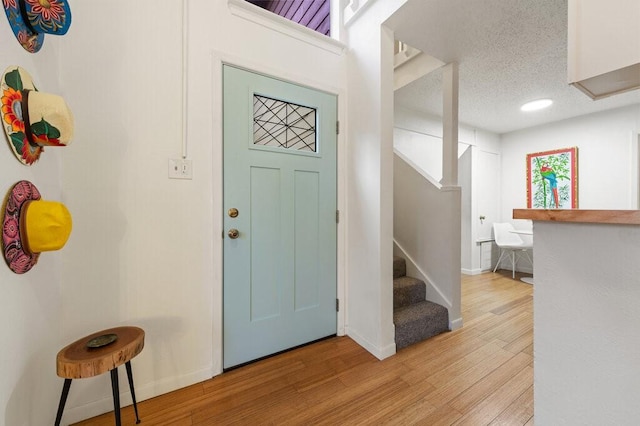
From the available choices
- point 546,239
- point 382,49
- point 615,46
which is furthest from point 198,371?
point 382,49

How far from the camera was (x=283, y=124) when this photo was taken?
188 cm

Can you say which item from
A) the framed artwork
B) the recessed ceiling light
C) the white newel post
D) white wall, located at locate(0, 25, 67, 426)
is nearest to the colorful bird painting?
the framed artwork

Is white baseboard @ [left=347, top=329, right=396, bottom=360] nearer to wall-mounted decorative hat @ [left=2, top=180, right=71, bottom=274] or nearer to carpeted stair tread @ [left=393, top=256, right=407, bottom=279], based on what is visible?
carpeted stair tread @ [left=393, top=256, right=407, bottom=279]

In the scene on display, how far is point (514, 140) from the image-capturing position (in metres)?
4.40

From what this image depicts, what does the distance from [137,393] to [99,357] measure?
0.63m

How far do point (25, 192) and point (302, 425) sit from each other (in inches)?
61.5

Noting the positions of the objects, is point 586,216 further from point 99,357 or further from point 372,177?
point 99,357

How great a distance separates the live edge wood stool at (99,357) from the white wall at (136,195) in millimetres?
124

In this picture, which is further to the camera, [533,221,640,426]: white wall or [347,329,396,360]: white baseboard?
[347,329,396,360]: white baseboard

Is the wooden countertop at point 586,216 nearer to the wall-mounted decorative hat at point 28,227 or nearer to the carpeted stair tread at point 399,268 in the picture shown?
the wall-mounted decorative hat at point 28,227

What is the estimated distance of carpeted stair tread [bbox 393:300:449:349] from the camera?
195 centimetres

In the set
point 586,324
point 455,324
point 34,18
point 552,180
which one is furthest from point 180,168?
point 552,180

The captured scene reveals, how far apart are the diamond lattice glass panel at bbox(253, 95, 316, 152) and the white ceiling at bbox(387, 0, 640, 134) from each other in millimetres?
927

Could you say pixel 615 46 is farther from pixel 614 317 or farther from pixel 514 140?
pixel 514 140
